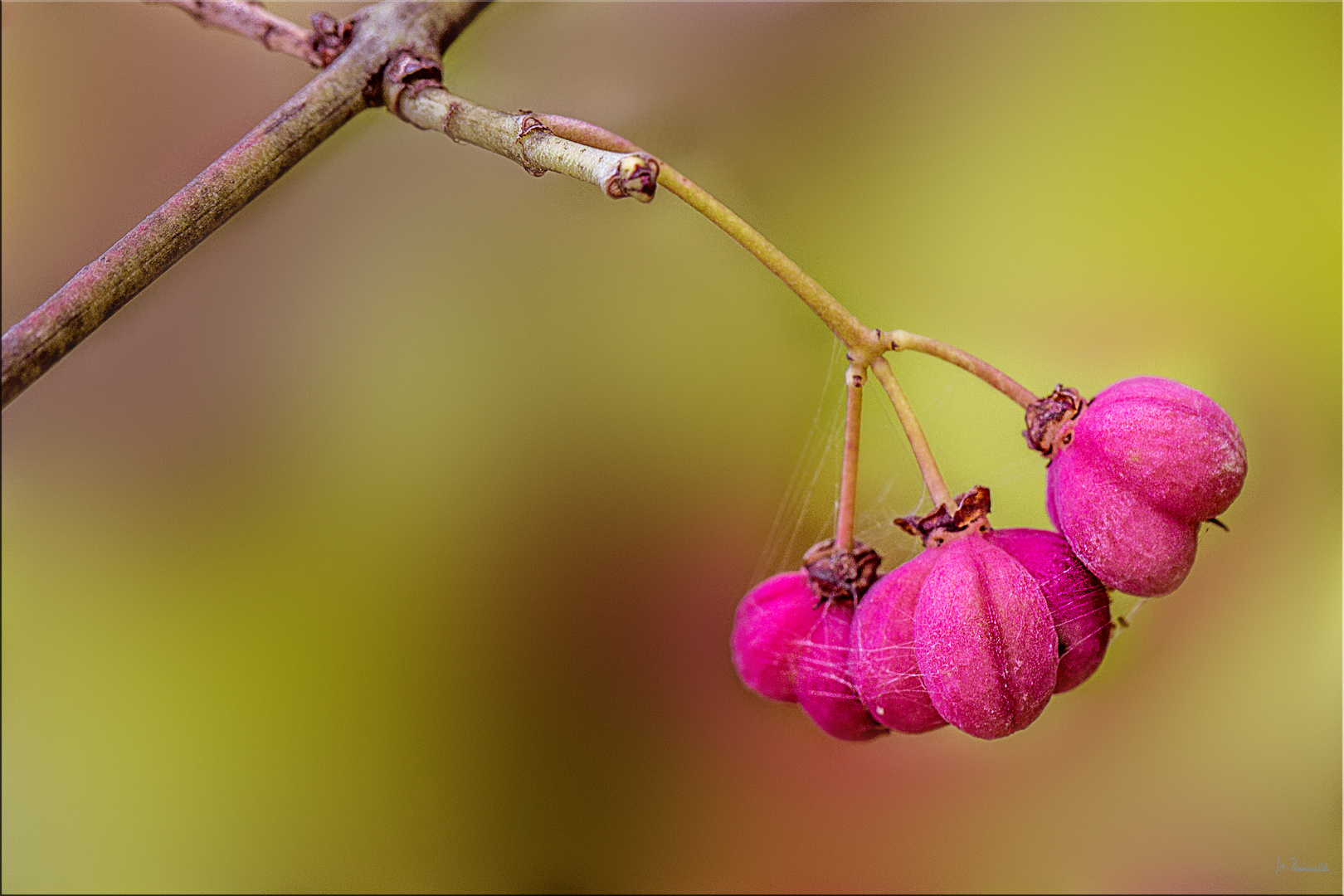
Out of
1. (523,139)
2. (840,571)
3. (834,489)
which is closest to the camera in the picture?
(523,139)

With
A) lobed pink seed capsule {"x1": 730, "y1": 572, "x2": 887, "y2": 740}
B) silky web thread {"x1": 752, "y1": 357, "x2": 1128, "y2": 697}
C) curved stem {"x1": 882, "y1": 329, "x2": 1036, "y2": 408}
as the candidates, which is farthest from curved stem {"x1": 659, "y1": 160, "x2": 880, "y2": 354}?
silky web thread {"x1": 752, "y1": 357, "x2": 1128, "y2": 697}

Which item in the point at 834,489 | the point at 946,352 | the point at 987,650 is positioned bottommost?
the point at 987,650

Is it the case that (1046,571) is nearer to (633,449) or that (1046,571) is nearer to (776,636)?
(776,636)

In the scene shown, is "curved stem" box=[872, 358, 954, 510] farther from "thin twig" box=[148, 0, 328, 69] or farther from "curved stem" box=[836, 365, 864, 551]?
"thin twig" box=[148, 0, 328, 69]

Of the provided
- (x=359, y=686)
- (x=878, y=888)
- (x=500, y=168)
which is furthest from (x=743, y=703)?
(x=500, y=168)

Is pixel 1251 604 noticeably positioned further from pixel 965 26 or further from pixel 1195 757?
pixel 965 26

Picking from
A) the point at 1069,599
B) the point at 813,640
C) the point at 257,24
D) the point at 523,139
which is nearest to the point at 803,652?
the point at 813,640
